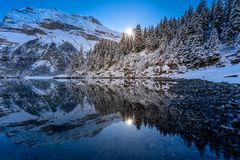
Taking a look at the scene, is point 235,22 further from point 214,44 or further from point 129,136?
point 129,136

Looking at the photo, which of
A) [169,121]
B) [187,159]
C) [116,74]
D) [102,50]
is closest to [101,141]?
[187,159]

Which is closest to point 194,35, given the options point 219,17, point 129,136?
point 219,17

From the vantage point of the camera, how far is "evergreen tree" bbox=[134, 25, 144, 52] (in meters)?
103

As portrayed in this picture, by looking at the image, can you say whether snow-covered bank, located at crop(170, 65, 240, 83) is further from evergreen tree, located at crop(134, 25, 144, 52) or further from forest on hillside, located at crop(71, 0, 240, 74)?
evergreen tree, located at crop(134, 25, 144, 52)

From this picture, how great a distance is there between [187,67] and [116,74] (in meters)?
44.5

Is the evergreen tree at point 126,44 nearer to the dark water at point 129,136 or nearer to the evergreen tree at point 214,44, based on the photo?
the evergreen tree at point 214,44

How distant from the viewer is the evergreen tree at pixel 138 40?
103 metres

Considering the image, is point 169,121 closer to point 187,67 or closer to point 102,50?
point 187,67

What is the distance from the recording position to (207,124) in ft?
35.7

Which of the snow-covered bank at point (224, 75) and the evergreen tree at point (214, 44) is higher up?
the evergreen tree at point (214, 44)

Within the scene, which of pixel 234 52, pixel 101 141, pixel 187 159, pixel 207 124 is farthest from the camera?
pixel 234 52

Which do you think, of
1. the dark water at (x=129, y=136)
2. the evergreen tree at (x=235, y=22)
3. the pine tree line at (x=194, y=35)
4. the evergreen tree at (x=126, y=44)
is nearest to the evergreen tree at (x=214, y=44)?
the pine tree line at (x=194, y=35)

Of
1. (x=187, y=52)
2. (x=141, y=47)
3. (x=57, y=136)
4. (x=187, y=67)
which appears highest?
(x=141, y=47)

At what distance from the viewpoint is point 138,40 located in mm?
103125
